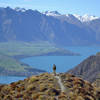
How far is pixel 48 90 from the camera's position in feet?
130

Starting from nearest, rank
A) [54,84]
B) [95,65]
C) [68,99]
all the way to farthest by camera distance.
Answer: [68,99] < [54,84] < [95,65]

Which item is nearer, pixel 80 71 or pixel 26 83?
pixel 26 83

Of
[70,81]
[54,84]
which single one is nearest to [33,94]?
[54,84]

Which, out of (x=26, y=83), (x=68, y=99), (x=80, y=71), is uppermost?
(x=80, y=71)

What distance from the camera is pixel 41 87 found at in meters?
40.8

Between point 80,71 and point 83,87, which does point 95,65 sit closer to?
point 80,71

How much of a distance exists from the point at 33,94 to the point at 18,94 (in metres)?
1.78

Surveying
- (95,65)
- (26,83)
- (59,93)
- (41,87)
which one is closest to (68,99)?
(59,93)

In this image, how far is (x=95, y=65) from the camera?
196375 millimetres

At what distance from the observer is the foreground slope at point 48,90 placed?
37.9 meters

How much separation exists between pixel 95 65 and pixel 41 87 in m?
158

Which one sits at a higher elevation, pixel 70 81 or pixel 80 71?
pixel 80 71

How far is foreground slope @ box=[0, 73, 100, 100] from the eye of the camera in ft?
124

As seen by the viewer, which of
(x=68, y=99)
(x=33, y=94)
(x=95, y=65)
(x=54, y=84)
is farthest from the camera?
(x=95, y=65)
